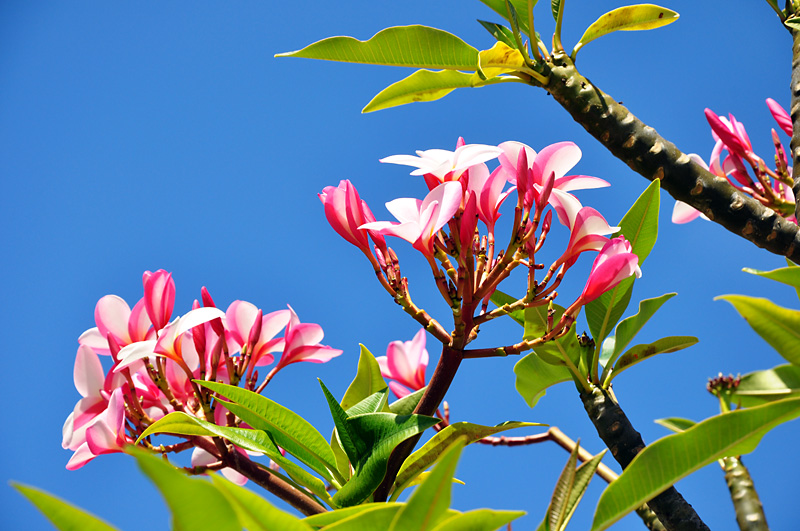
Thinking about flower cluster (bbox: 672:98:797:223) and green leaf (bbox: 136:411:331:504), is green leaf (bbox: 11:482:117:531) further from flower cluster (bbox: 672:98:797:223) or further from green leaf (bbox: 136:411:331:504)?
flower cluster (bbox: 672:98:797:223)

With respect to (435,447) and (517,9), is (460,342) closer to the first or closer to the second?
(435,447)

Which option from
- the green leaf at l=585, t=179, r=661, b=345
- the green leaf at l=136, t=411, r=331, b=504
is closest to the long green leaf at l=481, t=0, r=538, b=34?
the green leaf at l=585, t=179, r=661, b=345

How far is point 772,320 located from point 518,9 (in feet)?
2.92

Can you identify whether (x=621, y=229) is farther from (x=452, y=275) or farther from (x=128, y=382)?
(x=128, y=382)

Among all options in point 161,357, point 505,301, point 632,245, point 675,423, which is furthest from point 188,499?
point 675,423

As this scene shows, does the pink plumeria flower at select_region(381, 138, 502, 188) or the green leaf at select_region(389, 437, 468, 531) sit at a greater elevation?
the pink plumeria flower at select_region(381, 138, 502, 188)

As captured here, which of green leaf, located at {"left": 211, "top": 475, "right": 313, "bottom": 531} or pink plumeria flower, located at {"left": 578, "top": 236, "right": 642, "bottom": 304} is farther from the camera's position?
pink plumeria flower, located at {"left": 578, "top": 236, "right": 642, "bottom": 304}

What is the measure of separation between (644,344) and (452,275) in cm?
57

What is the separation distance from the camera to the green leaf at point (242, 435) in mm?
862

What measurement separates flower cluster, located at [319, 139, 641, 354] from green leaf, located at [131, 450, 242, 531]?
432mm

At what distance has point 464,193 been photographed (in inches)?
34.8

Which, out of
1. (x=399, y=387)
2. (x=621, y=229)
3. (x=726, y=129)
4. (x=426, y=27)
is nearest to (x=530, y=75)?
(x=426, y=27)

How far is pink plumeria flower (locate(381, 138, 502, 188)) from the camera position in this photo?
0.86m

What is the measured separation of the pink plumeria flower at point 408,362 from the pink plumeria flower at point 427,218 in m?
0.71
